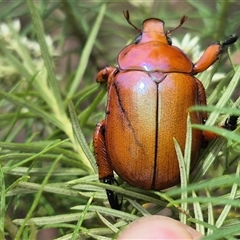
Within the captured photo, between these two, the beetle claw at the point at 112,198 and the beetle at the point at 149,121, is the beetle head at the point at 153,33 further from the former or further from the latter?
the beetle claw at the point at 112,198

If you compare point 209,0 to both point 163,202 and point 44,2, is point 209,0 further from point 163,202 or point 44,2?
point 163,202

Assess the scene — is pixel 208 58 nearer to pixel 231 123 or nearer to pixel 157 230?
pixel 231 123

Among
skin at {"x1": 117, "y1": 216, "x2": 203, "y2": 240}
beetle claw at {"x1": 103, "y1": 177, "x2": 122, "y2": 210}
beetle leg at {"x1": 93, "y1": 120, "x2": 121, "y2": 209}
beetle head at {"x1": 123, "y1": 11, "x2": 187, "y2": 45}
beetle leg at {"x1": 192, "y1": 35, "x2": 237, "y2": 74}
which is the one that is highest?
beetle head at {"x1": 123, "y1": 11, "x2": 187, "y2": 45}

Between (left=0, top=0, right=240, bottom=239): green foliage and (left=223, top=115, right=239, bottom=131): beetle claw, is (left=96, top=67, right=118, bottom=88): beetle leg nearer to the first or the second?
(left=0, top=0, right=240, bottom=239): green foliage

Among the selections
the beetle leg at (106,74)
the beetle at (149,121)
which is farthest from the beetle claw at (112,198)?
the beetle leg at (106,74)

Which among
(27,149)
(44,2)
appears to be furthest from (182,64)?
(44,2)

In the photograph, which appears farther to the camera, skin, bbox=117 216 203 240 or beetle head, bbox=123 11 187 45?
beetle head, bbox=123 11 187 45

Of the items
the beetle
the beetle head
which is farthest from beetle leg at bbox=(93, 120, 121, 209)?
the beetle head
